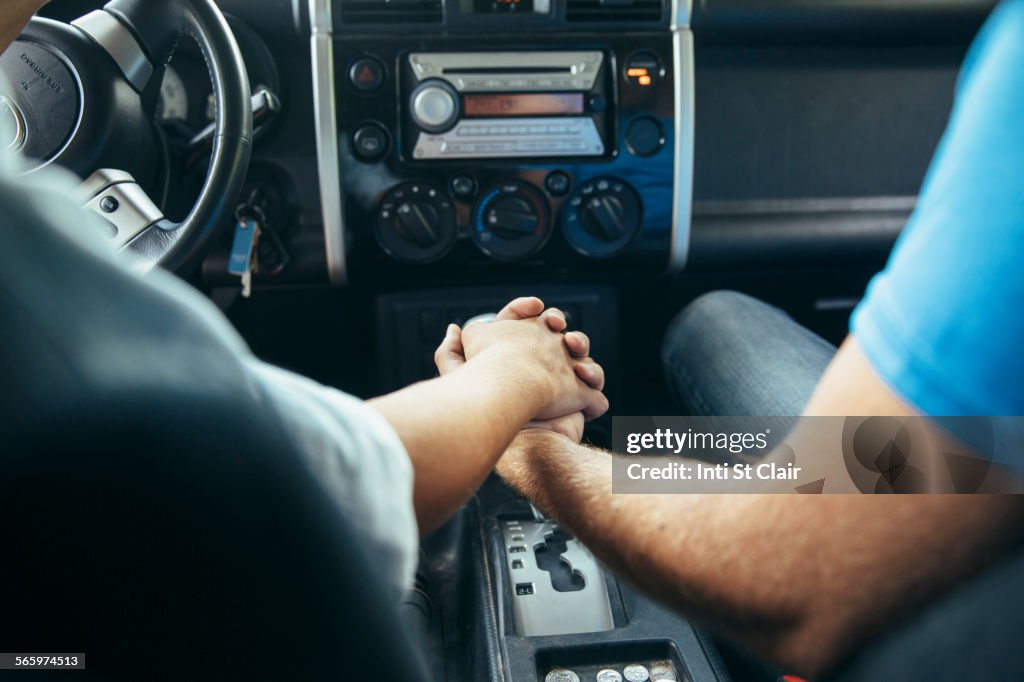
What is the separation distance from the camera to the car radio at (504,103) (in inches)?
49.0

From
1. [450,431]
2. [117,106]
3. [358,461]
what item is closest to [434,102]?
[117,106]

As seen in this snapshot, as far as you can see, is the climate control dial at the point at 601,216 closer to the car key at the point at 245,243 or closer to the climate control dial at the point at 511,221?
the climate control dial at the point at 511,221

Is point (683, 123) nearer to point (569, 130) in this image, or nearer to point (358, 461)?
point (569, 130)

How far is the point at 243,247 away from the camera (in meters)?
1.27

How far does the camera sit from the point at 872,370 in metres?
0.48

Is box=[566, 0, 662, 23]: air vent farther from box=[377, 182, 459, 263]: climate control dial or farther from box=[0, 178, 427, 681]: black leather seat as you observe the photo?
box=[0, 178, 427, 681]: black leather seat

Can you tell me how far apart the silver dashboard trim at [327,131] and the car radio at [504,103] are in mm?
108

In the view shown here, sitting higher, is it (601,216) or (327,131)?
(327,131)

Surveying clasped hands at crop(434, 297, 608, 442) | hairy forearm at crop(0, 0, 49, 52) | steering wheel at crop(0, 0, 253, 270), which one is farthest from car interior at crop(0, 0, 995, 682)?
hairy forearm at crop(0, 0, 49, 52)

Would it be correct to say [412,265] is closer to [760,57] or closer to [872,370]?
[760,57]

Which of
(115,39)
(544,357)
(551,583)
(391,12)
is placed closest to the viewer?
(544,357)

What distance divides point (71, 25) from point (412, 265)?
0.55m

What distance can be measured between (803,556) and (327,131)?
96 centimetres

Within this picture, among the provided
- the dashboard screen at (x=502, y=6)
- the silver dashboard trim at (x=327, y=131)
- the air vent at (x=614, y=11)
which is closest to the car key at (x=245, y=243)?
the silver dashboard trim at (x=327, y=131)
